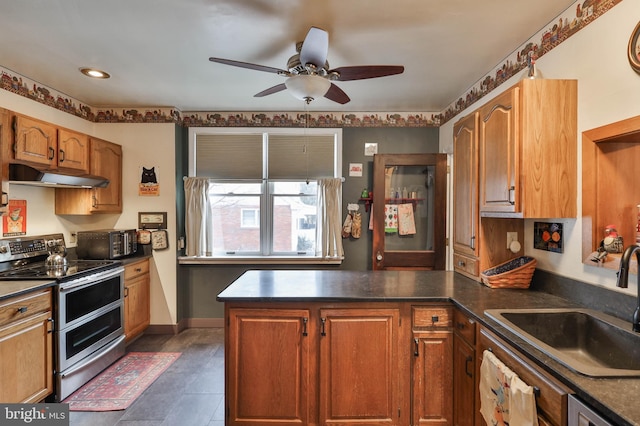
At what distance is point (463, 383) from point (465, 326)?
326 mm

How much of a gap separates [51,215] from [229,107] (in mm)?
2136

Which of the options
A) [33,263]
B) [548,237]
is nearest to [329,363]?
[548,237]

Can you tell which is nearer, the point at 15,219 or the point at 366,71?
the point at 366,71

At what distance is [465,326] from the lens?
169 centimetres

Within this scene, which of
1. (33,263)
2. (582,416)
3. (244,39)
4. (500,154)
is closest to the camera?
(582,416)

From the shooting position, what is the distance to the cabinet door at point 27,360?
6.16 ft

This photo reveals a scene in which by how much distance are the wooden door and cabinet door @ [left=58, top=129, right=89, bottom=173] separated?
2.95 meters

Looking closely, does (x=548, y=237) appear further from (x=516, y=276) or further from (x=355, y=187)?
(x=355, y=187)

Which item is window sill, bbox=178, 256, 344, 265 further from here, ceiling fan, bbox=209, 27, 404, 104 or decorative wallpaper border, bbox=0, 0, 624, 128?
ceiling fan, bbox=209, 27, 404, 104

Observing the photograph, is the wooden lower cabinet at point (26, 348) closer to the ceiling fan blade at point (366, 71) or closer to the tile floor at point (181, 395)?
the tile floor at point (181, 395)

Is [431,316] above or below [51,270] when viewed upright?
below

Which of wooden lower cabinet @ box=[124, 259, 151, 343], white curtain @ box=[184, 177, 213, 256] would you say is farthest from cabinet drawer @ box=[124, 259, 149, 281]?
white curtain @ box=[184, 177, 213, 256]

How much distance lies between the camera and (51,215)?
3.06m

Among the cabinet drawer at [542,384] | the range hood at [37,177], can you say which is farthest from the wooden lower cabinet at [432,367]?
the range hood at [37,177]
